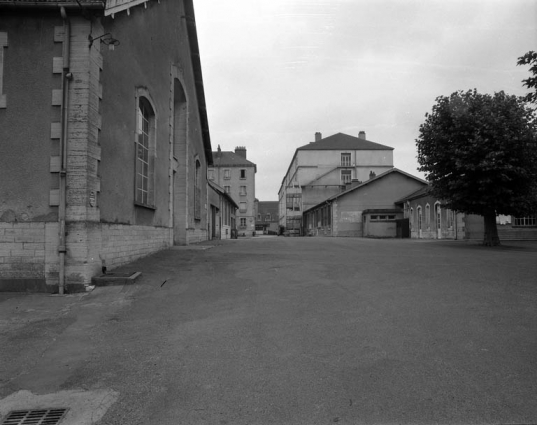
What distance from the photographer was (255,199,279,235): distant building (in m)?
105

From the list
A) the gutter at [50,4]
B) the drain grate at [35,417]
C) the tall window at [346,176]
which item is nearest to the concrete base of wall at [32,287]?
the drain grate at [35,417]

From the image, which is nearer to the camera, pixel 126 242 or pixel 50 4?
pixel 50 4

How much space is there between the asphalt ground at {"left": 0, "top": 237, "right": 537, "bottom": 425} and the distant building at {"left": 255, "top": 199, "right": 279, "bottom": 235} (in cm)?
9266

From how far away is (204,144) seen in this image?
2266cm

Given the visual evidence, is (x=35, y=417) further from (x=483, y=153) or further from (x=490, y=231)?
(x=490, y=231)

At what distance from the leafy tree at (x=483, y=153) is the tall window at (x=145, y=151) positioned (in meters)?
12.9

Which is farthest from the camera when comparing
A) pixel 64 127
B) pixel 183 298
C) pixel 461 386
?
pixel 64 127

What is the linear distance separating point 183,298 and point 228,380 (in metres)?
3.21

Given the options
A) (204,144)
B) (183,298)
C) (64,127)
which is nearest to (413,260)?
(183,298)

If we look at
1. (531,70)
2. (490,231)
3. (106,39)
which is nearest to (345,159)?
(490,231)

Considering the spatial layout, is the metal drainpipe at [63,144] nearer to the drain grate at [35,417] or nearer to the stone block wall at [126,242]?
the stone block wall at [126,242]

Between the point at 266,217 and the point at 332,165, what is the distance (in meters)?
50.2

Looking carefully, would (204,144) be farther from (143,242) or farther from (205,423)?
(205,423)

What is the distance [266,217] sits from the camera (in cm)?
Result: 11538
